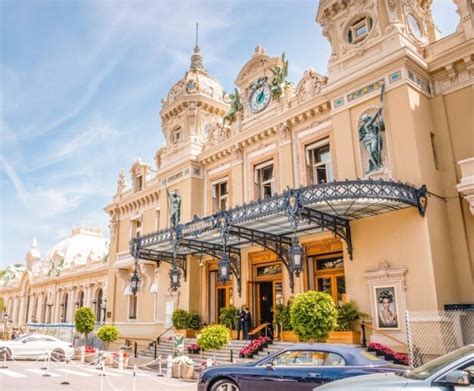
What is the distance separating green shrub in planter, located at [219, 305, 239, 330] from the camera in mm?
19962

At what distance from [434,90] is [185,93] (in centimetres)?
1464

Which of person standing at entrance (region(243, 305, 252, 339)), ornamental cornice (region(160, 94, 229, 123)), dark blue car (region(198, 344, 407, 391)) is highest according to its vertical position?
ornamental cornice (region(160, 94, 229, 123))

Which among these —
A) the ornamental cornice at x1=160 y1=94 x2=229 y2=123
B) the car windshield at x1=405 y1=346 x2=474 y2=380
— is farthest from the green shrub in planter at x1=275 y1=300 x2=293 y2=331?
the ornamental cornice at x1=160 y1=94 x2=229 y2=123

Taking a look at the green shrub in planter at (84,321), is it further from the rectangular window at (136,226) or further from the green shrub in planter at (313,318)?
the green shrub in planter at (313,318)

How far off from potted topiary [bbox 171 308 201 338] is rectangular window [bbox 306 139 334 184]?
9.09 m

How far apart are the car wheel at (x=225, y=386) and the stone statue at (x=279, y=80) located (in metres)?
14.4

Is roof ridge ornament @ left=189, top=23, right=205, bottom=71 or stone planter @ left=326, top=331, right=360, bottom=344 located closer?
stone planter @ left=326, top=331, right=360, bottom=344

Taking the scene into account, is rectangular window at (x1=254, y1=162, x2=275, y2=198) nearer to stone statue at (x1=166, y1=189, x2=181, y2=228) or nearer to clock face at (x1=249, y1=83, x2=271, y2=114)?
clock face at (x1=249, y1=83, x2=271, y2=114)

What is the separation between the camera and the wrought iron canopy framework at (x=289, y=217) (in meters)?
14.2

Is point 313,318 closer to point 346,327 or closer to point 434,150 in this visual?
point 346,327

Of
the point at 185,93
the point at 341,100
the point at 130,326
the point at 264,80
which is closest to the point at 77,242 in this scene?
the point at 130,326

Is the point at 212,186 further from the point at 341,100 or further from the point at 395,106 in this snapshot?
the point at 395,106

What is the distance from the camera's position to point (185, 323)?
2194 centimetres

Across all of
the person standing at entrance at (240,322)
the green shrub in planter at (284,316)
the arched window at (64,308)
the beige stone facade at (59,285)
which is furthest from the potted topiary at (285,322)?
the arched window at (64,308)
